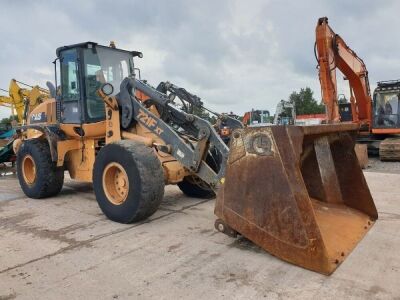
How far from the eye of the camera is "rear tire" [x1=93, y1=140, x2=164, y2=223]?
176 inches

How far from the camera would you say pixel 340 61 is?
34.9ft

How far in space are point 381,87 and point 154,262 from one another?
12342 mm

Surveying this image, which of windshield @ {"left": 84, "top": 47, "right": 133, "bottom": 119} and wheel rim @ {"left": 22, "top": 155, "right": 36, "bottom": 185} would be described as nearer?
windshield @ {"left": 84, "top": 47, "right": 133, "bottom": 119}

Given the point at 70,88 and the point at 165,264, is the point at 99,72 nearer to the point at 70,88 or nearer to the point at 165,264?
the point at 70,88

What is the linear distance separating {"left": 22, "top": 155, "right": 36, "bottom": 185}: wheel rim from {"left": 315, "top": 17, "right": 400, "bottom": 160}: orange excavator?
6.67 meters

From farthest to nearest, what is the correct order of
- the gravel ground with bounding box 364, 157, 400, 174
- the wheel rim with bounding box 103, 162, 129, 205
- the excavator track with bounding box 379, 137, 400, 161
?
the excavator track with bounding box 379, 137, 400, 161 → the gravel ground with bounding box 364, 157, 400, 174 → the wheel rim with bounding box 103, 162, 129, 205

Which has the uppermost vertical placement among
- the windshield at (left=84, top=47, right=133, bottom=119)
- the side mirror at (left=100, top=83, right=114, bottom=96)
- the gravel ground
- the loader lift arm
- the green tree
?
the green tree

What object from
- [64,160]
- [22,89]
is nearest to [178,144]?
[64,160]

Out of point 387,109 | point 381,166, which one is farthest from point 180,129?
point 387,109

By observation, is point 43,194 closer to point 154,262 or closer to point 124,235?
point 124,235

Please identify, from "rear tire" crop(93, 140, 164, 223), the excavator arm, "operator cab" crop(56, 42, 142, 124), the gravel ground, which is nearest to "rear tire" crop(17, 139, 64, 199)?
"operator cab" crop(56, 42, 142, 124)

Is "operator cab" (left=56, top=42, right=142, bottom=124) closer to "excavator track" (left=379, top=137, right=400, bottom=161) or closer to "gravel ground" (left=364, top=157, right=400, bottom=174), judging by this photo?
"gravel ground" (left=364, top=157, right=400, bottom=174)

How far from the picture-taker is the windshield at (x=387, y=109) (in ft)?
42.4

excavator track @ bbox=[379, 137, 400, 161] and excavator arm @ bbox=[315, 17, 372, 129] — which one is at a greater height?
excavator arm @ bbox=[315, 17, 372, 129]
